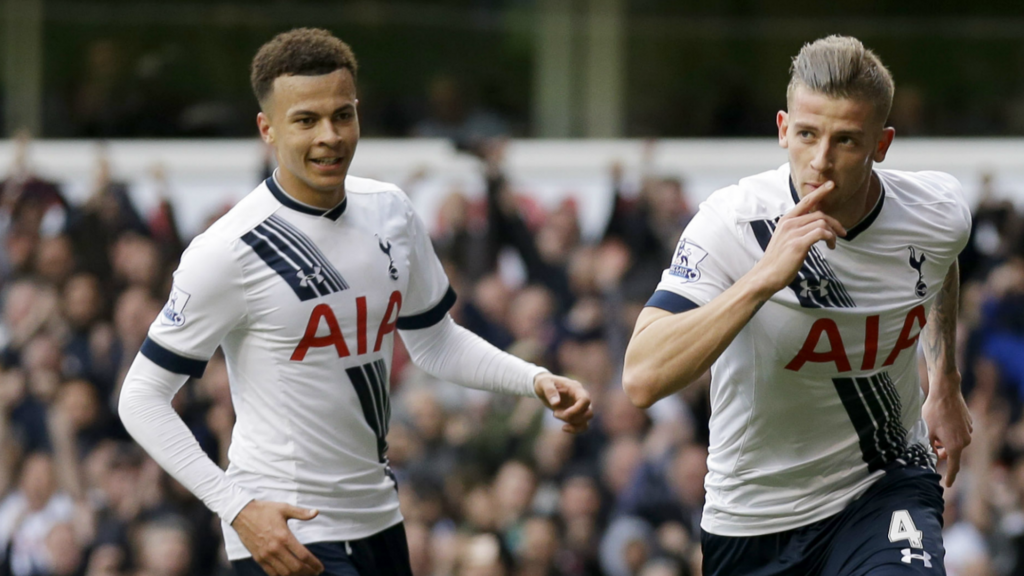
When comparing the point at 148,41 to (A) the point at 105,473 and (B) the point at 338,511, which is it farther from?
(B) the point at 338,511

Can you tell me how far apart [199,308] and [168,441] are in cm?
43

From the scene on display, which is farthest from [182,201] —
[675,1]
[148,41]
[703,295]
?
[703,295]

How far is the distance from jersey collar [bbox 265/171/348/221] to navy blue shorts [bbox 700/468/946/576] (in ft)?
5.36

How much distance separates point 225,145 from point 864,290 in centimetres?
1012

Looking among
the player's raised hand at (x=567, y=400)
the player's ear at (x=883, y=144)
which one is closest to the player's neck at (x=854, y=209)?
the player's ear at (x=883, y=144)

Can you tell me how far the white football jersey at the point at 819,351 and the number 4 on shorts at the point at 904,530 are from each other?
180 mm

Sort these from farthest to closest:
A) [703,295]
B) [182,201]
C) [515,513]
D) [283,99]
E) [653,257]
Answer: [182,201]
[653,257]
[515,513]
[283,99]
[703,295]

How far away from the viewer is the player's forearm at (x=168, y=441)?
4203mm

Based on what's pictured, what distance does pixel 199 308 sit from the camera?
4.24 metres

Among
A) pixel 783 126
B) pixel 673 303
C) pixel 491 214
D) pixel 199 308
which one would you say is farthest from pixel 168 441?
pixel 491 214

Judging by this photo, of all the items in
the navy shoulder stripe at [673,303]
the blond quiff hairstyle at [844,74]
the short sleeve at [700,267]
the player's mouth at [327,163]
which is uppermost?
the blond quiff hairstyle at [844,74]

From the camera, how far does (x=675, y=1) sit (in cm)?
1505

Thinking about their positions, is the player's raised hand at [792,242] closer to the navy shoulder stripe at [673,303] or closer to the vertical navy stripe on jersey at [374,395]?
the navy shoulder stripe at [673,303]

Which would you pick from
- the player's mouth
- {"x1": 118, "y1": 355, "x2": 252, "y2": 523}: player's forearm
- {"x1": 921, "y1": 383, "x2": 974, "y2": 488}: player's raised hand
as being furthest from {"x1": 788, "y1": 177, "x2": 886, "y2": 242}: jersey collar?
{"x1": 118, "y1": 355, "x2": 252, "y2": 523}: player's forearm
